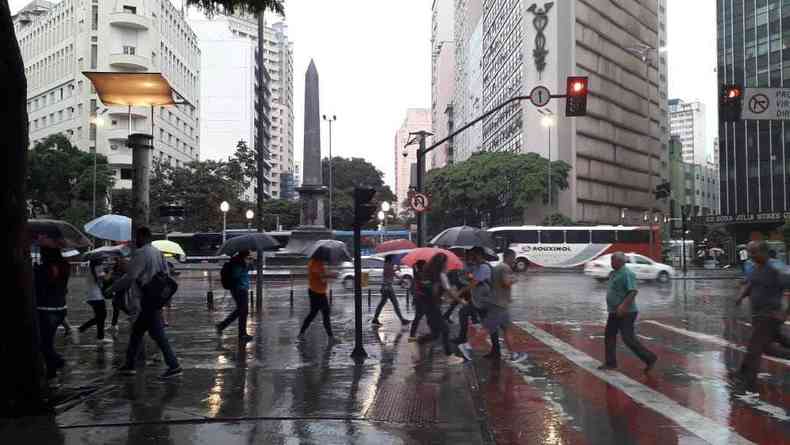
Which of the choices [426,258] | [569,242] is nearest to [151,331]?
[426,258]

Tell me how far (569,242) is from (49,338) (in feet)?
123

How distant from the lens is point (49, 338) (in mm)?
8469

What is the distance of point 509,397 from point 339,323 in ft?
25.3

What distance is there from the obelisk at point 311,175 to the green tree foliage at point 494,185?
22886 millimetres

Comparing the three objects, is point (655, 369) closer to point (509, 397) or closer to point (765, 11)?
point (509, 397)

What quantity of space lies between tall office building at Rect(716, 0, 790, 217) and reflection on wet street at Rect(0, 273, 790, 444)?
58.6 meters

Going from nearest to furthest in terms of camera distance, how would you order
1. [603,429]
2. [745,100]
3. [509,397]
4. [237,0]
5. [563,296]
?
[603,429], [509,397], [237,0], [745,100], [563,296]

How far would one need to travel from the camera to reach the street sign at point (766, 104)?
1587 centimetres

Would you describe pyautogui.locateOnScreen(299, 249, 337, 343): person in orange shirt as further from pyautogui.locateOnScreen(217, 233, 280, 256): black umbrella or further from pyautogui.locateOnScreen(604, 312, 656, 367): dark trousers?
pyautogui.locateOnScreen(604, 312, 656, 367): dark trousers

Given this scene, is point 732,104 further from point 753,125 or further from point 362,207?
point 753,125

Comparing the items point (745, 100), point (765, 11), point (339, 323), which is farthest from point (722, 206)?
point (339, 323)

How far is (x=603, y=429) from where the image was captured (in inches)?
251

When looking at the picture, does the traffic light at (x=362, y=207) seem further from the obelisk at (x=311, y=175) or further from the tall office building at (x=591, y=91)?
the tall office building at (x=591, y=91)

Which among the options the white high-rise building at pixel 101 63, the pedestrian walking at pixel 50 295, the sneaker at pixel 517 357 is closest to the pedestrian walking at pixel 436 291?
the sneaker at pixel 517 357
